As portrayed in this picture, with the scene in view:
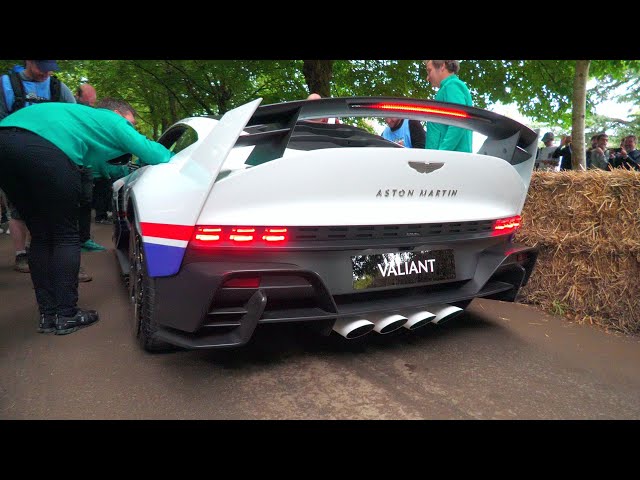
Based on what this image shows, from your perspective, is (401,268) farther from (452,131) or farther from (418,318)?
(452,131)

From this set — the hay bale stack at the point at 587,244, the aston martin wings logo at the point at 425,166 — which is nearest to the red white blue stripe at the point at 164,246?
the aston martin wings logo at the point at 425,166

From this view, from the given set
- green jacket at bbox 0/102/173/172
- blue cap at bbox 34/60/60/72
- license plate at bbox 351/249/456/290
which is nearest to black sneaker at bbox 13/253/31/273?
blue cap at bbox 34/60/60/72

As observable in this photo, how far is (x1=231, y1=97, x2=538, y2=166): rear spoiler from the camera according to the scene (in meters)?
2.15

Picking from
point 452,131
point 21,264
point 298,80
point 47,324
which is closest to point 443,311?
point 452,131

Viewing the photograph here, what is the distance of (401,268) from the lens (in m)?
2.44

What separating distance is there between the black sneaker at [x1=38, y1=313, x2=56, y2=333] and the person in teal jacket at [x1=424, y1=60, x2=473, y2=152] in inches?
121

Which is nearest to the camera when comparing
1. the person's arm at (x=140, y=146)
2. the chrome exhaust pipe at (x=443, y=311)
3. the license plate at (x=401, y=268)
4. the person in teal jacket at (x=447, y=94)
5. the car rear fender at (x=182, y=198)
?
the car rear fender at (x=182, y=198)

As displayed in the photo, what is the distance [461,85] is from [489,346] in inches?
90.1

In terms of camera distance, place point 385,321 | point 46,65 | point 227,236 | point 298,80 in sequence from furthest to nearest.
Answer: point 298,80, point 46,65, point 385,321, point 227,236

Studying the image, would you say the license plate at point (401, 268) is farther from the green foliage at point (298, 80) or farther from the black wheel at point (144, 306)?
the green foliage at point (298, 80)

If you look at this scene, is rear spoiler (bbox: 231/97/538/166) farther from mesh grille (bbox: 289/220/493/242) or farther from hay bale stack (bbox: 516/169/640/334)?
hay bale stack (bbox: 516/169/640/334)

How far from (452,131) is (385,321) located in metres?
1.99

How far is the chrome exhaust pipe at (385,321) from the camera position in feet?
7.70
